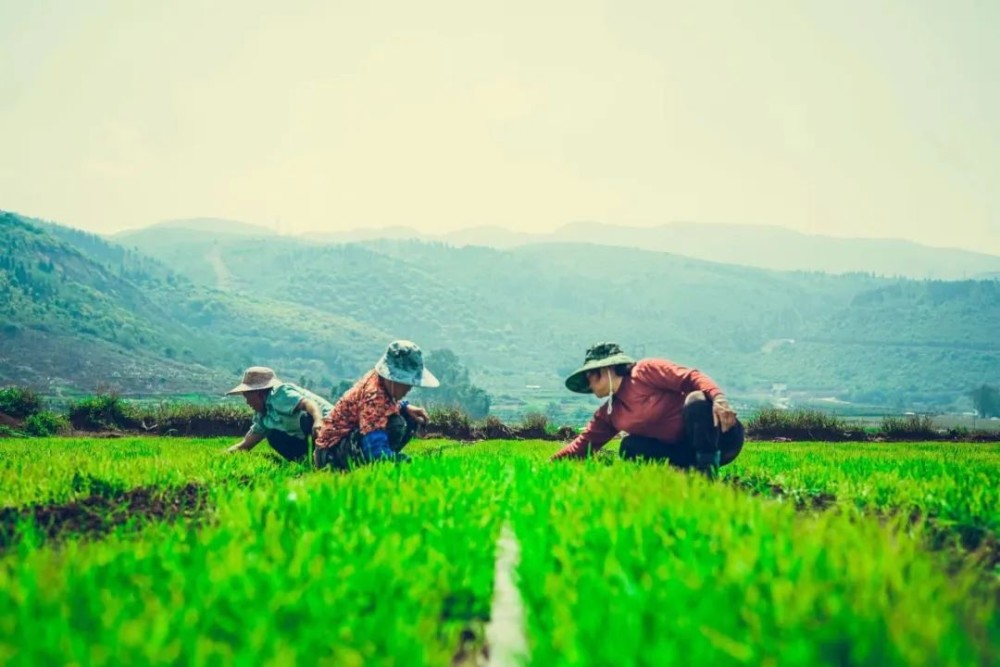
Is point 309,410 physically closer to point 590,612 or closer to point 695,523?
point 695,523

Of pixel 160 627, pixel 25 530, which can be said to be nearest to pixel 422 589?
pixel 160 627

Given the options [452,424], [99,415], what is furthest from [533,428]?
[99,415]

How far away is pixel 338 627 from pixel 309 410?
5.95 metres

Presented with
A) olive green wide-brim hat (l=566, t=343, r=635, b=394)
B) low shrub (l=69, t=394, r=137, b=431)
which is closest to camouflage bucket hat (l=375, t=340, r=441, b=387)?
olive green wide-brim hat (l=566, t=343, r=635, b=394)

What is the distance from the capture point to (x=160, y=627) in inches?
82.0

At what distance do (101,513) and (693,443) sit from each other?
4446mm

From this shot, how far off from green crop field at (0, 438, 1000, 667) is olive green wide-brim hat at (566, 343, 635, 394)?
2.11 meters

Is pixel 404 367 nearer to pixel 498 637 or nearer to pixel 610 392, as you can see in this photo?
pixel 610 392

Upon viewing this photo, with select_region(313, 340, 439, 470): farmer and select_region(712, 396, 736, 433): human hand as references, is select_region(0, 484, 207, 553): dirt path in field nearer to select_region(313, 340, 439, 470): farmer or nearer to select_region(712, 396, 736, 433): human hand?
select_region(313, 340, 439, 470): farmer

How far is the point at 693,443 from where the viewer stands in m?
6.50

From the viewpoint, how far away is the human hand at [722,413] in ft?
20.2

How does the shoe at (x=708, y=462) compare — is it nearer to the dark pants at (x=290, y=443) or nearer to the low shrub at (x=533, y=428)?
the dark pants at (x=290, y=443)

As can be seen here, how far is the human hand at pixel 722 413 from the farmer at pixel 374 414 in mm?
2367

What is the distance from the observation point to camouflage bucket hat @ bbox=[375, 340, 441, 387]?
Result: 22.4ft
